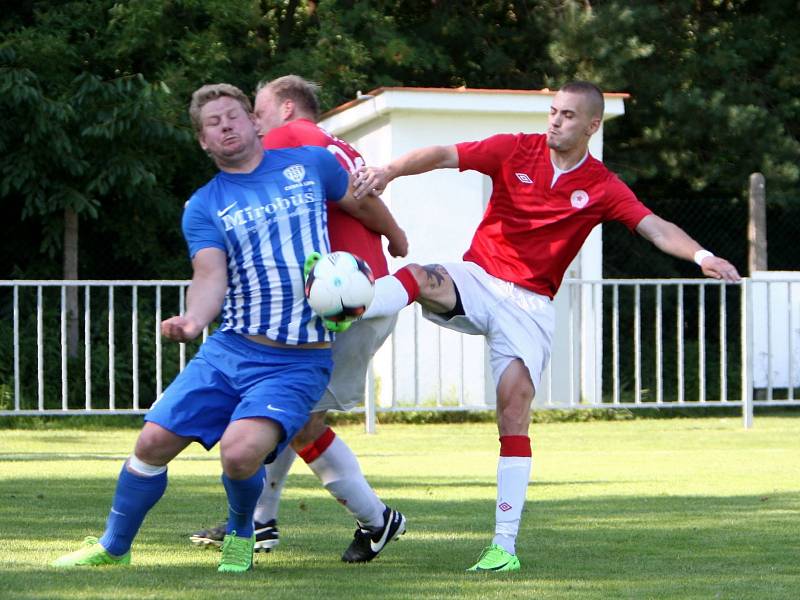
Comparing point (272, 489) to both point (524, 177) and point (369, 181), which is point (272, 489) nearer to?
point (369, 181)

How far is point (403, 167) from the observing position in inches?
218

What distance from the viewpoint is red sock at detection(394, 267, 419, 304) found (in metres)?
5.47

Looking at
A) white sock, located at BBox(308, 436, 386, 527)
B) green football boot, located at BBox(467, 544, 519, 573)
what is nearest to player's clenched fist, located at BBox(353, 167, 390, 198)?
white sock, located at BBox(308, 436, 386, 527)

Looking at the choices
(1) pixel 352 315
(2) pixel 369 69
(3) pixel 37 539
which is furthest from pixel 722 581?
(2) pixel 369 69

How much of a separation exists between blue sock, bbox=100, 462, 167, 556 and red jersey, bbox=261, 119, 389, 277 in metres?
1.08

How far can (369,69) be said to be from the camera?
2103cm

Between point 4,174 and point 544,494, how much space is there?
962cm

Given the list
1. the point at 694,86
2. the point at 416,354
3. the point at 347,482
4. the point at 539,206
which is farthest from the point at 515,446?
the point at 694,86

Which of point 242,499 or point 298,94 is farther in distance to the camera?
point 298,94

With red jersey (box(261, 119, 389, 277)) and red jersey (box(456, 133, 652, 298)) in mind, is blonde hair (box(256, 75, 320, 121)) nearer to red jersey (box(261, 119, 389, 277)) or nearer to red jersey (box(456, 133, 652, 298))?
red jersey (box(261, 119, 389, 277))

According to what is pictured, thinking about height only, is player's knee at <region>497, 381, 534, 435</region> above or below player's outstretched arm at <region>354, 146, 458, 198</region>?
below

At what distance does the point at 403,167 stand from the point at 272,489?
1.34 m

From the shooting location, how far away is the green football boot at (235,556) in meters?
5.07

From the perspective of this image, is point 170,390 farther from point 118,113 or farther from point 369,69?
point 369,69
